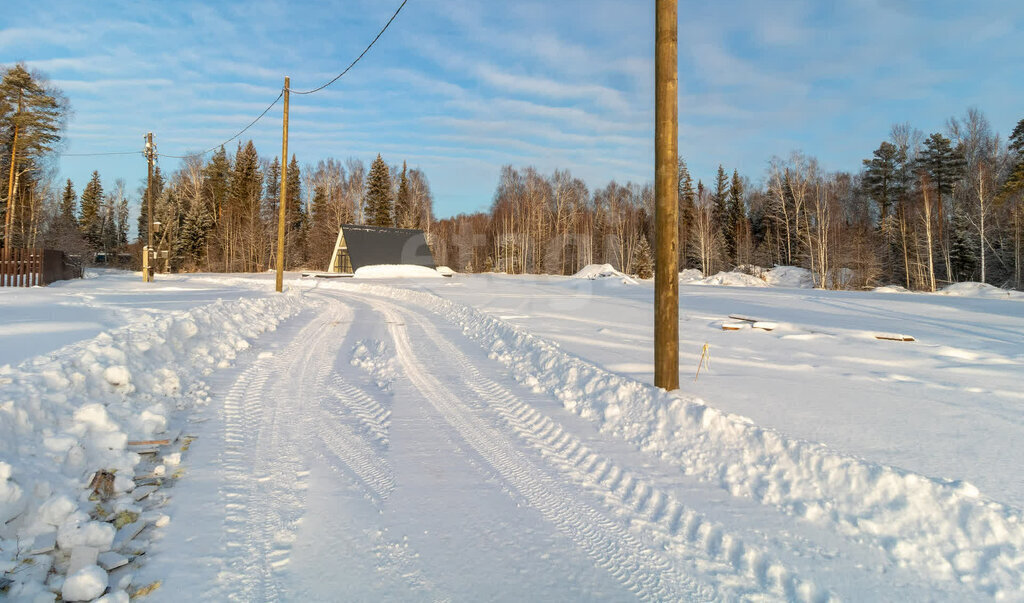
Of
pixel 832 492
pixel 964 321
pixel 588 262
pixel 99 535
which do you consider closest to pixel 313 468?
pixel 99 535

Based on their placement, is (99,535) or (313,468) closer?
(99,535)

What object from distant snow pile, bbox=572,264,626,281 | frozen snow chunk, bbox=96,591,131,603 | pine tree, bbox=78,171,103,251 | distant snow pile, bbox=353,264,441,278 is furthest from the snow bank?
pine tree, bbox=78,171,103,251

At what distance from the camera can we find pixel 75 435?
3.96 m

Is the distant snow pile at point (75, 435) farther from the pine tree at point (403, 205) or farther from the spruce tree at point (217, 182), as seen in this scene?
the spruce tree at point (217, 182)

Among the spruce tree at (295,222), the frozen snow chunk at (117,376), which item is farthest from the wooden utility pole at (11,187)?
the frozen snow chunk at (117,376)

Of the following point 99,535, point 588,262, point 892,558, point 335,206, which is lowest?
point 892,558

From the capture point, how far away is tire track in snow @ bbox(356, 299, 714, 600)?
276cm

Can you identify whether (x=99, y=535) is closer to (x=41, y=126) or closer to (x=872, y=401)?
(x=872, y=401)

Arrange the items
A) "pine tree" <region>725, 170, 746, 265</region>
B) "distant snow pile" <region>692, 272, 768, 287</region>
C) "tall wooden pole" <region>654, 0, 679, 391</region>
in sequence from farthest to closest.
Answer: "pine tree" <region>725, 170, 746, 265</region>
"distant snow pile" <region>692, 272, 768, 287</region>
"tall wooden pole" <region>654, 0, 679, 391</region>

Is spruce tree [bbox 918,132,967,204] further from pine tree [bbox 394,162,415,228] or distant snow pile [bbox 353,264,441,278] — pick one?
pine tree [bbox 394,162,415,228]

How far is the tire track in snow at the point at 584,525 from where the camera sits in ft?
9.07

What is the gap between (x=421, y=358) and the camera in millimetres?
8891

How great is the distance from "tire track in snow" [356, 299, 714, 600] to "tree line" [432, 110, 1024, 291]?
37.8m

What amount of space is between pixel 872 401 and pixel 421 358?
669 cm
